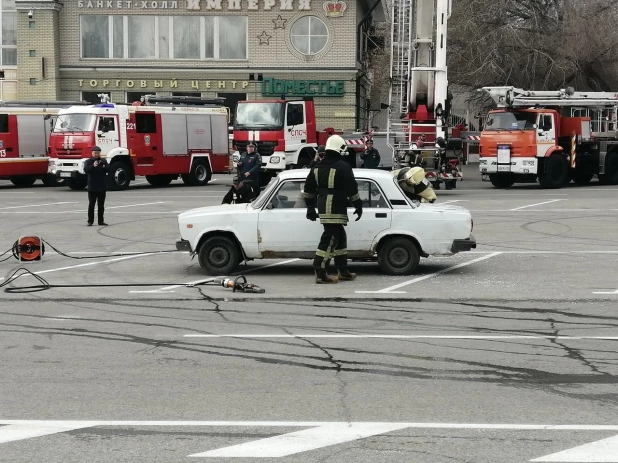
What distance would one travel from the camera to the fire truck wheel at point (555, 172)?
3209cm

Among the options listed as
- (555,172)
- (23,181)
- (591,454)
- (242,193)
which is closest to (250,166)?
(242,193)

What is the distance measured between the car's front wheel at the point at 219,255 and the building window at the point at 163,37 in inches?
1288

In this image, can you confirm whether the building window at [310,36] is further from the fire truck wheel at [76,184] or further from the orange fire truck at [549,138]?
the fire truck wheel at [76,184]

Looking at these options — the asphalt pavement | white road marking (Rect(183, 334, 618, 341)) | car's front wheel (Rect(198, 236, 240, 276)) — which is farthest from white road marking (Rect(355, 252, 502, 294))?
white road marking (Rect(183, 334, 618, 341))

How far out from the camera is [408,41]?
100ft

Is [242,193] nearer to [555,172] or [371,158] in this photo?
[371,158]

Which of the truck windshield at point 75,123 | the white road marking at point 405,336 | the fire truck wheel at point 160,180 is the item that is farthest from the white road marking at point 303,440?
the fire truck wheel at point 160,180

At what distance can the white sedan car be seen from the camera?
14094 millimetres

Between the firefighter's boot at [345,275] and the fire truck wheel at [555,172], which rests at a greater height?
the fire truck wheel at [555,172]

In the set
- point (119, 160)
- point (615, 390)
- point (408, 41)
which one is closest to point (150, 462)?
point (615, 390)

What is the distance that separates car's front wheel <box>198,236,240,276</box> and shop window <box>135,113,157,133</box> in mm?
19389

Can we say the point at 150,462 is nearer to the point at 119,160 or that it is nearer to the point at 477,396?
the point at 477,396

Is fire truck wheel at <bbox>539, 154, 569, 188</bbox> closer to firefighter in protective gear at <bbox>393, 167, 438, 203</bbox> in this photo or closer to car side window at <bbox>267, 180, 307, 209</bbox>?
firefighter in protective gear at <bbox>393, 167, 438, 203</bbox>

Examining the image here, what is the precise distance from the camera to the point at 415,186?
1548 centimetres
